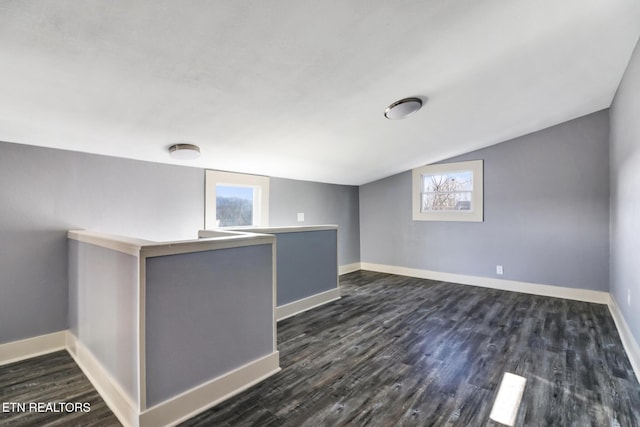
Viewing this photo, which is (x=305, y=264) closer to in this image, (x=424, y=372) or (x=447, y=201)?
(x=424, y=372)

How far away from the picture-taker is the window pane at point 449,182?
4.70 m

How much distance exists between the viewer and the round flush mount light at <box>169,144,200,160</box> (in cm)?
268

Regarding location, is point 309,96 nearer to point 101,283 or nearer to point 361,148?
point 361,148

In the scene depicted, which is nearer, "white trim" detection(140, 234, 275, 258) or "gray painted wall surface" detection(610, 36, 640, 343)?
"white trim" detection(140, 234, 275, 258)

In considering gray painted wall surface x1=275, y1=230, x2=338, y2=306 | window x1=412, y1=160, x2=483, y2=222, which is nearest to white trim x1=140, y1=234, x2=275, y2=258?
gray painted wall surface x1=275, y1=230, x2=338, y2=306

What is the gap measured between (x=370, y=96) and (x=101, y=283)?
2.30 meters

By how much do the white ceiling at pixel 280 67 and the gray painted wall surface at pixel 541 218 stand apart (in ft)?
2.96

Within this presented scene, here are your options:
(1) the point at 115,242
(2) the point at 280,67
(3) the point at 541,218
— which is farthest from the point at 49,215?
(3) the point at 541,218

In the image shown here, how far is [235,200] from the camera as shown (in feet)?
12.8

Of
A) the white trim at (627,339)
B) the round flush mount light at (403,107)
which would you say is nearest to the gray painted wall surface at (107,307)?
the round flush mount light at (403,107)

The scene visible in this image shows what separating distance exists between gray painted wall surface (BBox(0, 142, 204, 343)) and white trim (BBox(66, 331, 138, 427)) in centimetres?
38

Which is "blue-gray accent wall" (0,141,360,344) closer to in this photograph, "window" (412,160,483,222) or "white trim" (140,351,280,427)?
"white trim" (140,351,280,427)

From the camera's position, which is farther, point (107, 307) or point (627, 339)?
point (627, 339)

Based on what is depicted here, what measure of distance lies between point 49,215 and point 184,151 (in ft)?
3.83
